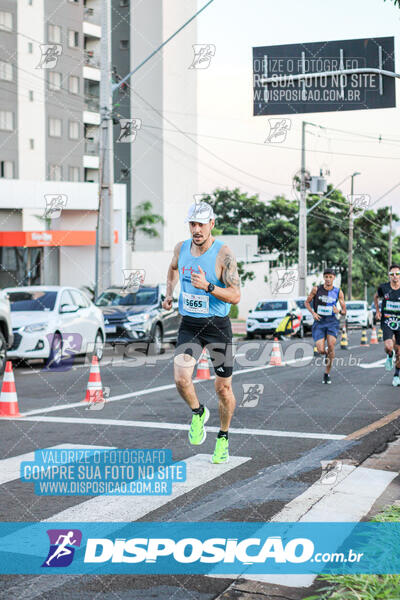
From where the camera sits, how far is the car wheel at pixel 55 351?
1633 cm

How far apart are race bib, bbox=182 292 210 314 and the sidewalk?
173 centimetres

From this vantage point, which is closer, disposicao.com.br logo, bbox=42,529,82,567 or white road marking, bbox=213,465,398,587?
disposicao.com.br logo, bbox=42,529,82,567

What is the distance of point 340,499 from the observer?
5559 mm

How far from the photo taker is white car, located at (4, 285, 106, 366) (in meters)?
15.9

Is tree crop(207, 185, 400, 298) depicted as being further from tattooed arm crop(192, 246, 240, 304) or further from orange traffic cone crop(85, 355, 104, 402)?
tattooed arm crop(192, 246, 240, 304)

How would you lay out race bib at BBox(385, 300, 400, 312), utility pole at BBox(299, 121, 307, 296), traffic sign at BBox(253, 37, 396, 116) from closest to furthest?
1. race bib at BBox(385, 300, 400, 312)
2. traffic sign at BBox(253, 37, 396, 116)
3. utility pole at BBox(299, 121, 307, 296)

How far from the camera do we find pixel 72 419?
9383mm

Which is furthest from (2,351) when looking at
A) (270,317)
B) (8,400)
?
(270,317)

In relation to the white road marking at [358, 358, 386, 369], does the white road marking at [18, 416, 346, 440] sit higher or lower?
higher

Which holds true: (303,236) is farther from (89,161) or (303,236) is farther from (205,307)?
(205,307)

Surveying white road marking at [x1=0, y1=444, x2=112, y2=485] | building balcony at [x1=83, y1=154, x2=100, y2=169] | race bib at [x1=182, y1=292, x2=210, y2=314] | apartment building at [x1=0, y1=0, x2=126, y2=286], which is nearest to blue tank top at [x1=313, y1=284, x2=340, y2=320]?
white road marking at [x1=0, y1=444, x2=112, y2=485]

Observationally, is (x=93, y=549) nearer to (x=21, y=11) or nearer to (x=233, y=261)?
(x=233, y=261)

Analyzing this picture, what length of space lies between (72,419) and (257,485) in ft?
12.3

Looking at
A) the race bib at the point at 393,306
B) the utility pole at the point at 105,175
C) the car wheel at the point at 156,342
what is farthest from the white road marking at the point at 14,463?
the utility pole at the point at 105,175
